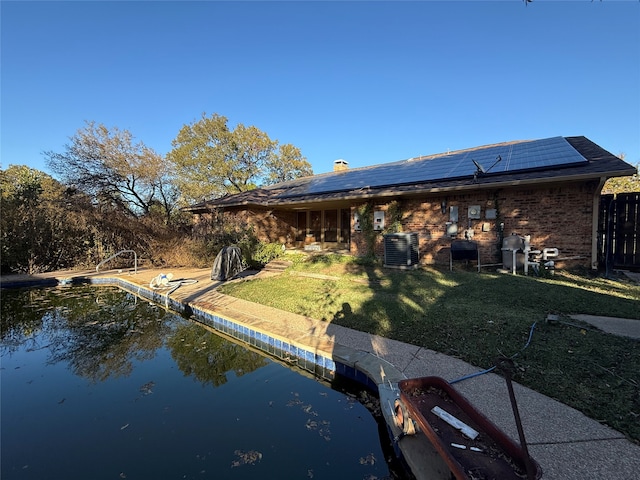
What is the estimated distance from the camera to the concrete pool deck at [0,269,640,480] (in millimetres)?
1850

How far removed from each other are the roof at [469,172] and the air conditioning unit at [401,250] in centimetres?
159

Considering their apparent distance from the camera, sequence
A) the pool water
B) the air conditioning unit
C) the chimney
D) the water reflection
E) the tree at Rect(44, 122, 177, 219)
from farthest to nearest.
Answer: the chimney < the tree at Rect(44, 122, 177, 219) < the air conditioning unit < the water reflection < the pool water

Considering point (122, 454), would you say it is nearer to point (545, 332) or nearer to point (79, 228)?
point (545, 332)

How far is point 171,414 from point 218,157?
23.8m

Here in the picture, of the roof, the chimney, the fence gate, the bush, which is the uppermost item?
the chimney

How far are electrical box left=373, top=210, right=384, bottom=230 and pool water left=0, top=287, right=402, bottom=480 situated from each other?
6.83 m

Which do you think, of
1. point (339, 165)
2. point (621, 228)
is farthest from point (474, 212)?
point (339, 165)

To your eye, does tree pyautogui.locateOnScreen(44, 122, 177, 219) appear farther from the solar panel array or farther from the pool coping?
the pool coping

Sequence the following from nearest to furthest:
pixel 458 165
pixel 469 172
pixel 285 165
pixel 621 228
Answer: pixel 621 228 → pixel 469 172 → pixel 458 165 → pixel 285 165

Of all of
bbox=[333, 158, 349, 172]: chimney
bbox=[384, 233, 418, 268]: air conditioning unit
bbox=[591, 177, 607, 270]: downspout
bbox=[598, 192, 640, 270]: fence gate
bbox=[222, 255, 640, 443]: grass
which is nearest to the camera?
bbox=[222, 255, 640, 443]: grass

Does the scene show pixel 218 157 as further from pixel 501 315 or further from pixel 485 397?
pixel 485 397

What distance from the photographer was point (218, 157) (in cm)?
2412

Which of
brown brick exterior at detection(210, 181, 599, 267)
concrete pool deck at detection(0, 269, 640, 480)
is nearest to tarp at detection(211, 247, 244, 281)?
concrete pool deck at detection(0, 269, 640, 480)

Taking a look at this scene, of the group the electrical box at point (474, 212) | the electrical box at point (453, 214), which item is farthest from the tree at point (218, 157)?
the electrical box at point (474, 212)
